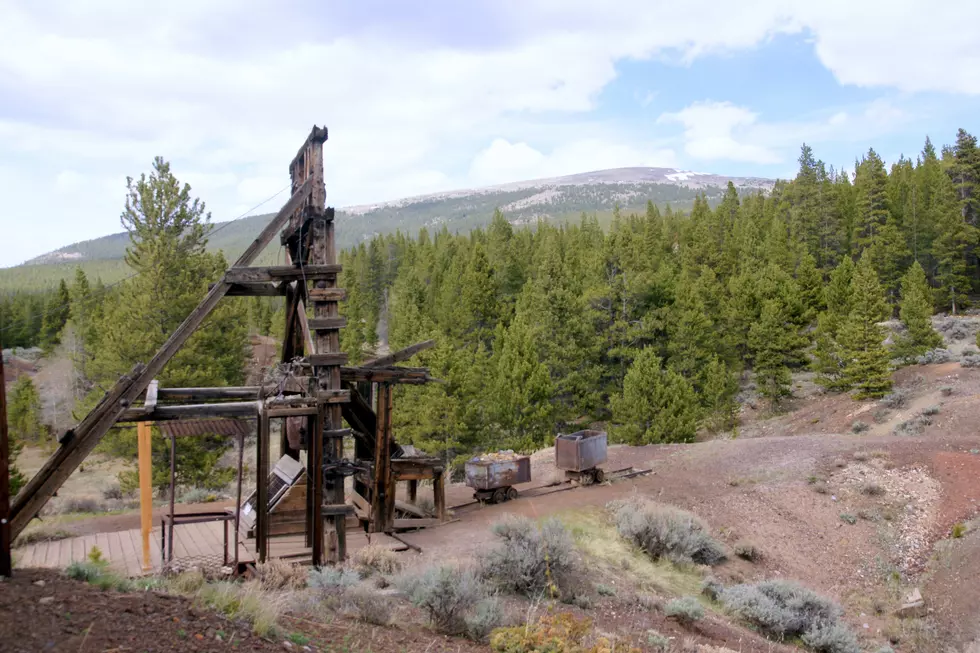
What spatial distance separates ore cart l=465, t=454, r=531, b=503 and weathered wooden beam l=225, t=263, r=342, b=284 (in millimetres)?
7291

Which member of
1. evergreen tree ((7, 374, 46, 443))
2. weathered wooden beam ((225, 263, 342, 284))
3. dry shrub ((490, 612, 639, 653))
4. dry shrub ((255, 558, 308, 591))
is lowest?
evergreen tree ((7, 374, 46, 443))

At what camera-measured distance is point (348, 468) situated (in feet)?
36.8

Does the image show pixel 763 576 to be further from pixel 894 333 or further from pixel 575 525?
pixel 894 333

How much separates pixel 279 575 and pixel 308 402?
2.49 m

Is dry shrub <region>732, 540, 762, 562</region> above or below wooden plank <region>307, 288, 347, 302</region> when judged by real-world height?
below

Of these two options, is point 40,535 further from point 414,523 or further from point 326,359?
point 414,523

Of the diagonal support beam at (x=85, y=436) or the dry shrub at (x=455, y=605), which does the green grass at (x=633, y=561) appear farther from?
the diagonal support beam at (x=85, y=436)

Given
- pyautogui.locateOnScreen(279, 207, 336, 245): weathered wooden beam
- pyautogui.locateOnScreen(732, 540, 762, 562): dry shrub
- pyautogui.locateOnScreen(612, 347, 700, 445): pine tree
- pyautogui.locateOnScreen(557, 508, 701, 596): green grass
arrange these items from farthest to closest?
pyautogui.locateOnScreen(612, 347, 700, 445): pine tree, pyautogui.locateOnScreen(732, 540, 762, 562): dry shrub, pyautogui.locateOnScreen(557, 508, 701, 596): green grass, pyautogui.locateOnScreen(279, 207, 336, 245): weathered wooden beam

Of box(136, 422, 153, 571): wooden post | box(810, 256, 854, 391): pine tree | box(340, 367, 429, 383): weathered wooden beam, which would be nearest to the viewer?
box(136, 422, 153, 571): wooden post

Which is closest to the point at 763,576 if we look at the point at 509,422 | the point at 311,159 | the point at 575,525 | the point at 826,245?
the point at 575,525

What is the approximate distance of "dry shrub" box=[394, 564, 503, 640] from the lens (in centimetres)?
794

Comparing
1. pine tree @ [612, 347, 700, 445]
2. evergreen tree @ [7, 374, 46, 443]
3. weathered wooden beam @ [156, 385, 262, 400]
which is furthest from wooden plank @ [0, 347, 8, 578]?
evergreen tree @ [7, 374, 46, 443]

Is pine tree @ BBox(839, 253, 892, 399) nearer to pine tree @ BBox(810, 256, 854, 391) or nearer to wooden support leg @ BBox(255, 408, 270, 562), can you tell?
pine tree @ BBox(810, 256, 854, 391)

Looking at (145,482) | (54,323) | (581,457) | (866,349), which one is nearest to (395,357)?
(145,482)
